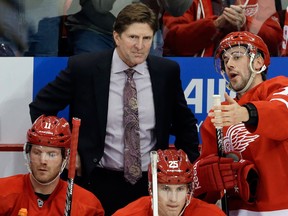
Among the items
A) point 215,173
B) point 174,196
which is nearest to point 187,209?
point 174,196

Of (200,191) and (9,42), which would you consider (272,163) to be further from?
(9,42)

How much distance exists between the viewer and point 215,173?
4406 millimetres

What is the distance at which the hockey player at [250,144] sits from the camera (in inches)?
165

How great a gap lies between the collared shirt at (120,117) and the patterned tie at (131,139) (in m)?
0.03

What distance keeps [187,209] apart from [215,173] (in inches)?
8.2

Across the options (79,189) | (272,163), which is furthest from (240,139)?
(79,189)

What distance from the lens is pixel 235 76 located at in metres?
4.51

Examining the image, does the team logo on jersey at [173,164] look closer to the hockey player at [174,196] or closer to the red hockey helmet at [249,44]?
the hockey player at [174,196]

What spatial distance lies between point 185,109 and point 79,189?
720mm

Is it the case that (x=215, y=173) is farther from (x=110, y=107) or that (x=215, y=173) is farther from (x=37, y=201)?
(x=37, y=201)

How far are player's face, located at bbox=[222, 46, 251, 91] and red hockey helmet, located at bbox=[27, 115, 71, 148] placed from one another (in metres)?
0.82

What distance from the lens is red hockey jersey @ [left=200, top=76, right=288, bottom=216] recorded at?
4222 mm

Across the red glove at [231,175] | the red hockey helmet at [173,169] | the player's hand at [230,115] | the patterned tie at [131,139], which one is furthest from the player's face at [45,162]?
the player's hand at [230,115]

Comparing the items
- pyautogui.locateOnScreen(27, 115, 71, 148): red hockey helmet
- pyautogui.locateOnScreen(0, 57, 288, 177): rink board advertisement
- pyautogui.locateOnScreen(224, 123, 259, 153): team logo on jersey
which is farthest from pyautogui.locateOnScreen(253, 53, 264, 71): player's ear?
pyautogui.locateOnScreen(27, 115, 71, 148): red hockey helmet
